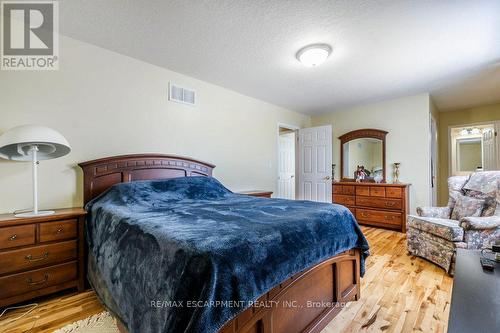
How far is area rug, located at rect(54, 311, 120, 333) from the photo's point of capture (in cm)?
159

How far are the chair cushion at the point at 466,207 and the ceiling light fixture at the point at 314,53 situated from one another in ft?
7.99

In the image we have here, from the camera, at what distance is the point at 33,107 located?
2.17m

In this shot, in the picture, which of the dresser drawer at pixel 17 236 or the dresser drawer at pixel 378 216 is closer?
the dresser drawer at pixel 17 236

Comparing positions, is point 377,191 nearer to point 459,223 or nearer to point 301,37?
point 459,223

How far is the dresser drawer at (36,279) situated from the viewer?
175cm

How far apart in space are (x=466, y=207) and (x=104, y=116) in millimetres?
4353

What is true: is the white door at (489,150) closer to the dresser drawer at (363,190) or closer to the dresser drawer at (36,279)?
the dresser drawer at (363,190)

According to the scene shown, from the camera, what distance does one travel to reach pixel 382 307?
6.04 feet

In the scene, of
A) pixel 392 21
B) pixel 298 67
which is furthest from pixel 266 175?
pixel 392 21

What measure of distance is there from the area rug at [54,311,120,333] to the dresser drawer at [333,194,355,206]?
4.15 metres

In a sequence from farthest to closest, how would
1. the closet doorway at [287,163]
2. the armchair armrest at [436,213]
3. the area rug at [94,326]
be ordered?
the closet doorway at [287,163]
the armchair armrest at [436,213]
the area rug at [94,326]

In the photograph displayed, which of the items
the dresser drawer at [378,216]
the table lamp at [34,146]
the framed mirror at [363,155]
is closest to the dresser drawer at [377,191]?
the dresser drawer at [378,216]

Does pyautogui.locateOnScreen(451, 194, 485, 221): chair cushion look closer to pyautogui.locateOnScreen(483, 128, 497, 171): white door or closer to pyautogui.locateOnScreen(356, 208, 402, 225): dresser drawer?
pyautogui.locateOnScreen(356, 208, 402, 225): dresser drawer

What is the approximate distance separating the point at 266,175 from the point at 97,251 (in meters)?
3.15
